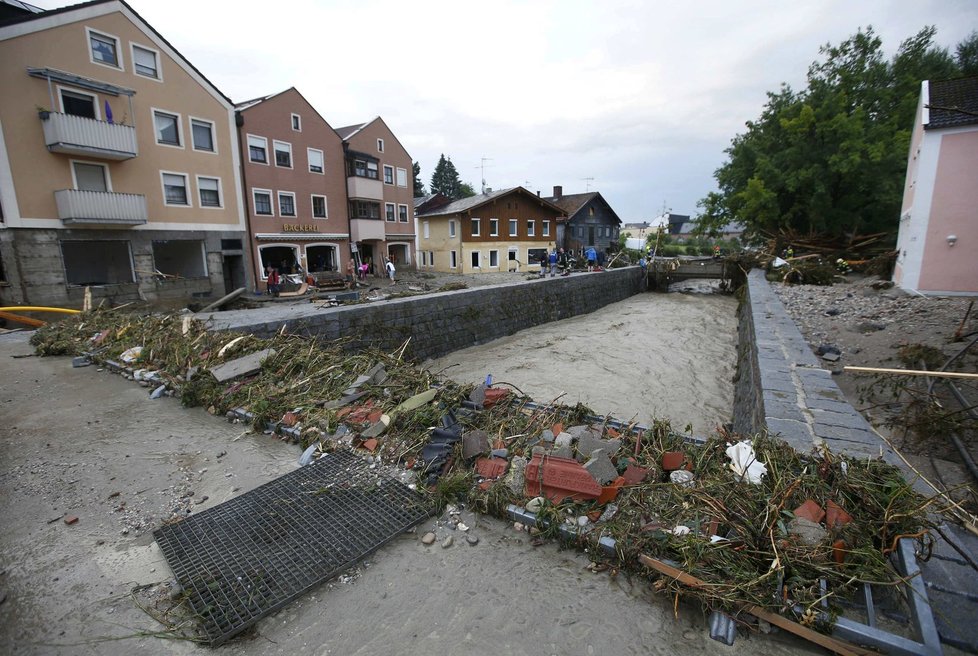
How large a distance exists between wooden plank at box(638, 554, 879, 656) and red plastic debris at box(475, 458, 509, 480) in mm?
1468

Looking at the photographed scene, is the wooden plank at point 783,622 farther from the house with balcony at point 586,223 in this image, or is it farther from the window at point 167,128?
the house with balcony at point 586,223

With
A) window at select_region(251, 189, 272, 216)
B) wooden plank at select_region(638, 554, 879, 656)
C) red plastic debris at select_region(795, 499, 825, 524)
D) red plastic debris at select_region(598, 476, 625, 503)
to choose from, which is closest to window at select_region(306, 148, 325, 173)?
window at select_region(251, 189, 272, 216)

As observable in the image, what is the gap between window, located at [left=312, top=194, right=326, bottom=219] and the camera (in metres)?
25.9

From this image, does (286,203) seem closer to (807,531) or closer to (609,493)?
(609,493)

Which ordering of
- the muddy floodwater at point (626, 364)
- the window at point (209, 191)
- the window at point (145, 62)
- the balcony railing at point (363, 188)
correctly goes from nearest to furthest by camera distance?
the muddy floodwater at point (626, 364) < the window at point (145, 62) < the window at point (209, 191) < the balcony railing at point (363, 188)

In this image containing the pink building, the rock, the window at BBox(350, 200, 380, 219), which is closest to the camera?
the rock

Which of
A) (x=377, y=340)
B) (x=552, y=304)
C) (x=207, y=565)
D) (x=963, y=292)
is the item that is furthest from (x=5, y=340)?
(x=963, y=292)

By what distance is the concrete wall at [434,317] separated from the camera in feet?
34.9

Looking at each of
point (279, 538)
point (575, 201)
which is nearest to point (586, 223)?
point (575, 201)

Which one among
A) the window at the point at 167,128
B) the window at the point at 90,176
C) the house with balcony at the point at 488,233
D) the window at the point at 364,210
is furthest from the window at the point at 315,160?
the window at the point at 90,176

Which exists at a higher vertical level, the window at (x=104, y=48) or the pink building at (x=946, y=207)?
the window at (x=104, y=48)

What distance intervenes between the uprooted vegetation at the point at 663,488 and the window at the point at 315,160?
866 inches

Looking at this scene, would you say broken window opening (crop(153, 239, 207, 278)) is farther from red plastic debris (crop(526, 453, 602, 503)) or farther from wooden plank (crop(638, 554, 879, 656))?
wooden plank (crop(638, 554, 879, 656))

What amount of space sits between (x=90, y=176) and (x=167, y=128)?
388 centimetres
